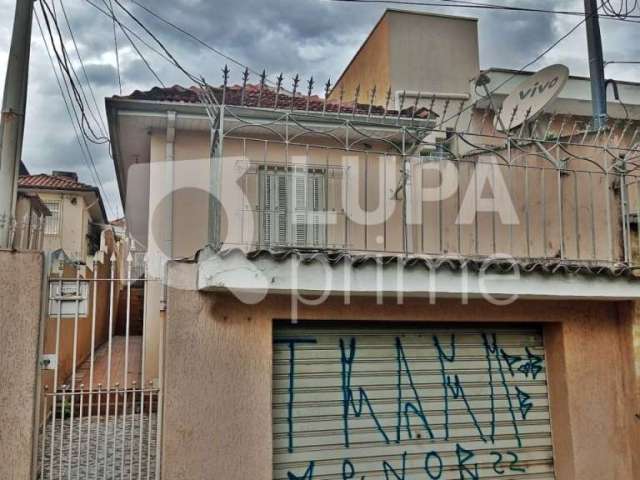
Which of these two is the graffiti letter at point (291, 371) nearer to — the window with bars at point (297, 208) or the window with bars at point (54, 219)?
the window with bars at point (297, 208)

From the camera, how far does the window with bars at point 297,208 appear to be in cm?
995

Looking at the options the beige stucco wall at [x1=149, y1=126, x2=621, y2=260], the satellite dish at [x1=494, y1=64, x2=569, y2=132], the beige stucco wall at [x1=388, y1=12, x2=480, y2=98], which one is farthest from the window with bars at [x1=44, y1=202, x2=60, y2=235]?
the satellite dish at [x1=494, y1=64, x2=569, y2=132]

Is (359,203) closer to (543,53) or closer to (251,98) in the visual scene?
(251,98)

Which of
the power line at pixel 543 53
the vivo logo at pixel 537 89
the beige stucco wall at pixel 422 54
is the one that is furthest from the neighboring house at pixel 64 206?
the vivo logo at pixel 537 89

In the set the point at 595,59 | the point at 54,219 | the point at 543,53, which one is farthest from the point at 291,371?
the point at 54,219

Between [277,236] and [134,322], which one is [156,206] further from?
[134,322]

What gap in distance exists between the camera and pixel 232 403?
5449 millimetres

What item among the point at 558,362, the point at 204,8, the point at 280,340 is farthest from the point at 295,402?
the point at 204,8

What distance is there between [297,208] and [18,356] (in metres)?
5.71

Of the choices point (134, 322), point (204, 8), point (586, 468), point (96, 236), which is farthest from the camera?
point (96, 236)

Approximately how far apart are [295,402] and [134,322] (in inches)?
474

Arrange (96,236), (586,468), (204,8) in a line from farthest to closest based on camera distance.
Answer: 1. (96,236)
2. (204,8)
3. (586,468)

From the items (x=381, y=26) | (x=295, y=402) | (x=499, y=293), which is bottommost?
(x=295, y=402)

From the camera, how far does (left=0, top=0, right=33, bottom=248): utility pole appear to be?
17.6 feet
